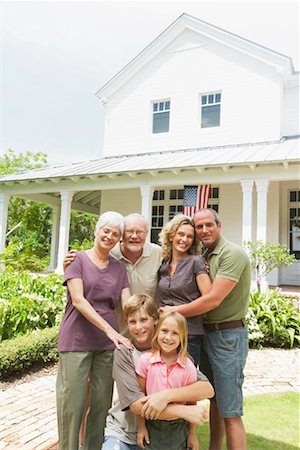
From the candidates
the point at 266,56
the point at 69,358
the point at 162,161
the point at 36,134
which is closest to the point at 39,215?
the point at 36,134

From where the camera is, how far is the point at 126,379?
218 cm

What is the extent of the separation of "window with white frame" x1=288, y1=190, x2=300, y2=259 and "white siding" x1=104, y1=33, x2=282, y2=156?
2.03m

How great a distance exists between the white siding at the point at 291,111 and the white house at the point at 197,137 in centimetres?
3

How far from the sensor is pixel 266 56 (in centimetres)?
1229

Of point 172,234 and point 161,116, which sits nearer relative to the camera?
point 172,234

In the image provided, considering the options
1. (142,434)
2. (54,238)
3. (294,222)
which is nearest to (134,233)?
(142,434)

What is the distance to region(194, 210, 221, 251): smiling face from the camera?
103 inches

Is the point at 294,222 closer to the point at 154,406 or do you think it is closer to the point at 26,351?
the point at 26,351

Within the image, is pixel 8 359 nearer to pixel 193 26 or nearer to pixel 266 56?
pixel 266 56

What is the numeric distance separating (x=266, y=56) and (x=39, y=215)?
50.3ft

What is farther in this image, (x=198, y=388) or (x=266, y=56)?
(x=266, y=56)

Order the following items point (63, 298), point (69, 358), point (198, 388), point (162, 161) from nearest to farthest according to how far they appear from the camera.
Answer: point (198, 388) < point (69, 358) < point (63, 298) < point (162, 161)

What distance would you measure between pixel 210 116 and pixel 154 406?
1234 centimetres

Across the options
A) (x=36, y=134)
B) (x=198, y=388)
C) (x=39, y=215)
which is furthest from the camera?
(x=36, y=134)
